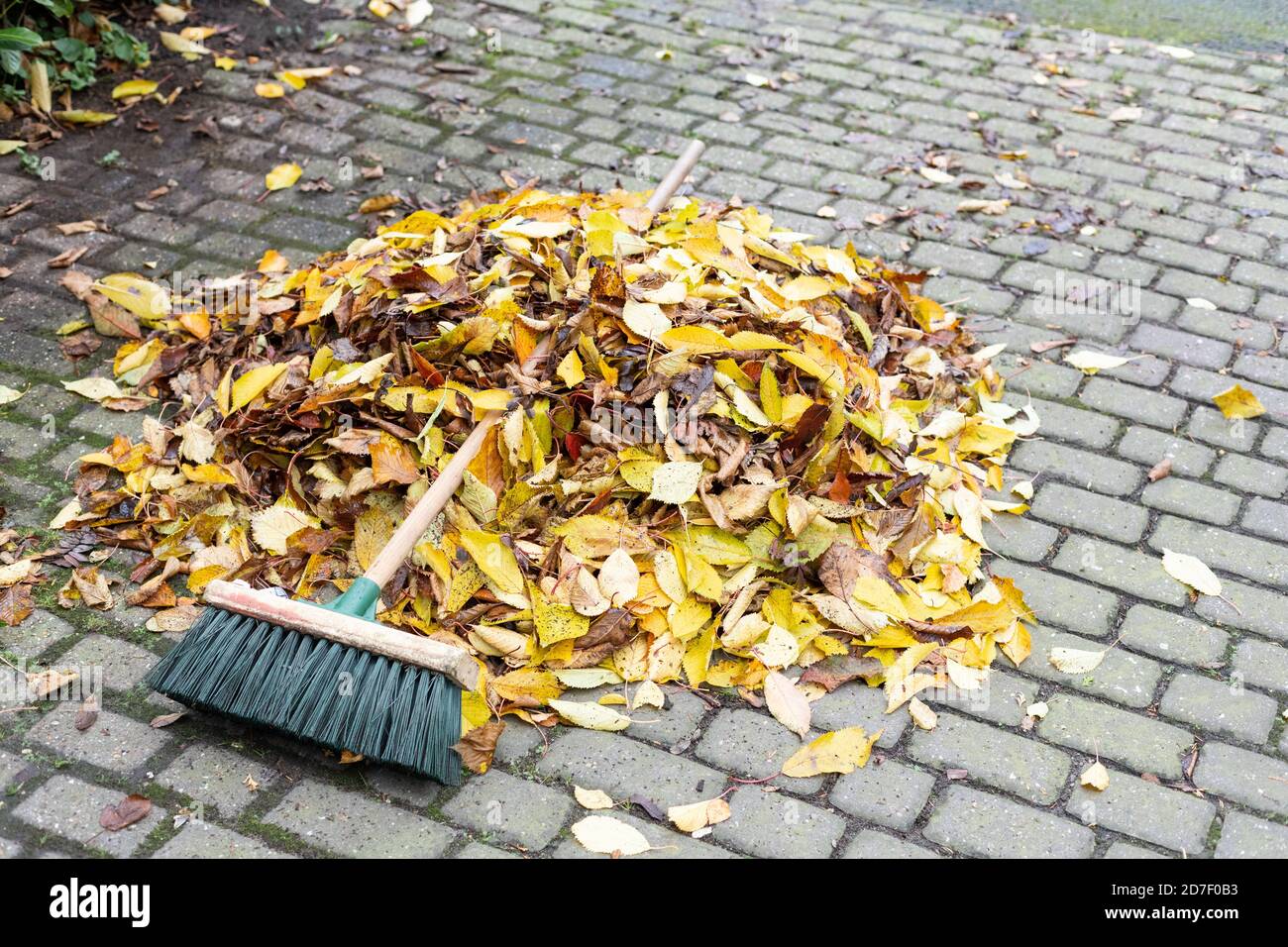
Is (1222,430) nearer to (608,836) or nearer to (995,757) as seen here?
(995,757)

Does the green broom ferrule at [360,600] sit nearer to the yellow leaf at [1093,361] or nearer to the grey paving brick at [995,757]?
the grey paving brick at [995,757]

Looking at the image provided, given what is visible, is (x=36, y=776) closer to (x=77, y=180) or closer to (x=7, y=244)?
(x=7, y=244)

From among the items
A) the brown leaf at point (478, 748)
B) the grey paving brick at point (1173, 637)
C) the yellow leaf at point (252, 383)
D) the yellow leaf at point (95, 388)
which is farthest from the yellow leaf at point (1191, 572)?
the yellow leaf at point (95, 388)

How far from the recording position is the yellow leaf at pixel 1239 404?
3887mm

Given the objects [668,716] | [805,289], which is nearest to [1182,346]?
[805,289]

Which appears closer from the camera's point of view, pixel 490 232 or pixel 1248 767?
pixel 1248 767

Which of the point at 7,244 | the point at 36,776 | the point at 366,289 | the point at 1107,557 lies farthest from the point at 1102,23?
the point at 36,776

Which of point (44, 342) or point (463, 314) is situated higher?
point (463, 314)

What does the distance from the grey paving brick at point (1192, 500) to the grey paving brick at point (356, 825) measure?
2.18 meters

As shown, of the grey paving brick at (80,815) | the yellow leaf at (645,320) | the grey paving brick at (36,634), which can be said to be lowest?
the grey paving brick at (36,634)

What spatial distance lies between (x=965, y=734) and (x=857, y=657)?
31 cm

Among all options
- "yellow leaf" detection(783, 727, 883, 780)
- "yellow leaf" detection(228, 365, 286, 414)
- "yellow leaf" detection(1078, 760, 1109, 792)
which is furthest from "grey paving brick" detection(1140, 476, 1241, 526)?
"yellow leaf" detection(228, 365, 286, 414)

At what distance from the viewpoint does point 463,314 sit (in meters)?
3.45

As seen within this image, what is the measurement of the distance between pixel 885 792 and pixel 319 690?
3.97 ft
